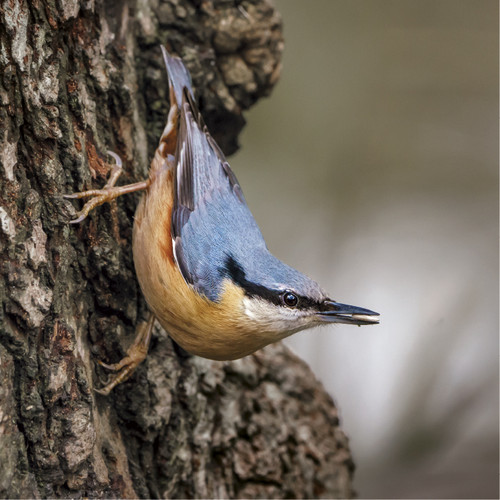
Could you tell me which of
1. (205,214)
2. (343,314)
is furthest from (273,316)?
(205,214)

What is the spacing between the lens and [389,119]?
5129 mm

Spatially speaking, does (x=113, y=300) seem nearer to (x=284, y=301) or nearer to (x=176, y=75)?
(x=284, y=301)

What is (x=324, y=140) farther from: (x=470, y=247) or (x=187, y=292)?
(x=187, y=292)

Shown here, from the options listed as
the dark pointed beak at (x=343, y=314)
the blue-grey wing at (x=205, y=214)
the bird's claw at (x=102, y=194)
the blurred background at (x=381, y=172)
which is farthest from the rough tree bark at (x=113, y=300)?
the blurred background at (x=381, y=172)

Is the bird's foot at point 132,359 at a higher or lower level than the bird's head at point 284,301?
lower

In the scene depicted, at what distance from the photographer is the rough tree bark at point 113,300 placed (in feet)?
7.13

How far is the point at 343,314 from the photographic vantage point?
2.56 meters

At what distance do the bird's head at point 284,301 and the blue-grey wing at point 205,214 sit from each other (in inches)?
4.4

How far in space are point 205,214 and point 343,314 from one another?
728 millimetres

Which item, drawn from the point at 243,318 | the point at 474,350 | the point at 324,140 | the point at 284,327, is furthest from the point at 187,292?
the point at 324,140

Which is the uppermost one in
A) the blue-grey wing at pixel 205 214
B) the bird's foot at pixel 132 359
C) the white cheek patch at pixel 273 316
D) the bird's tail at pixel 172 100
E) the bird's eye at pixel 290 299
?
the bird's tail at pixel 172 100

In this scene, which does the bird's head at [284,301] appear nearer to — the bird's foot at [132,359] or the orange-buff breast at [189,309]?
the orange-buff breast at [189,309]

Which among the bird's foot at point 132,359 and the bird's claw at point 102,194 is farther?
the bird's foot at point 132,359

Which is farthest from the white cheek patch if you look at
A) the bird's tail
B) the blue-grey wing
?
the bird's tail
